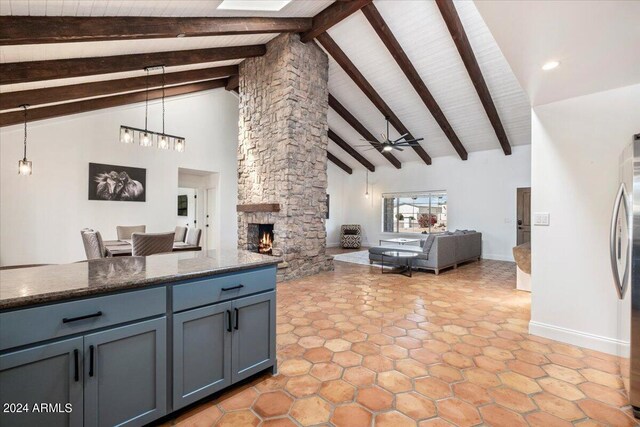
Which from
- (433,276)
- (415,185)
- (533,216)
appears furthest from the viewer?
(415,185)

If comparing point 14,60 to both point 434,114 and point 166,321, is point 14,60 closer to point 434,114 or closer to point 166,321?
point 166,321

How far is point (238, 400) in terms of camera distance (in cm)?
191

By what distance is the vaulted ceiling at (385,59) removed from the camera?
3453 millimetres

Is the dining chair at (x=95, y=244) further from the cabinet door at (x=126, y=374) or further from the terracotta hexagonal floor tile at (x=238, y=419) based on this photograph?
the terracotta hexagonal floor tile at (x=238, y=419)

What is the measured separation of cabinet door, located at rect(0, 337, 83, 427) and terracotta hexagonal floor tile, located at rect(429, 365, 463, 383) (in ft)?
7.27

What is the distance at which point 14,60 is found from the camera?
3.46 metres

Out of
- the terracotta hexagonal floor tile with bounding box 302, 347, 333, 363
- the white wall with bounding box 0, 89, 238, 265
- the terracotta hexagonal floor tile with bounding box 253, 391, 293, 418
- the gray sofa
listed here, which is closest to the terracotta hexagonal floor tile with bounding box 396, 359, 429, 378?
the terracotta hexagonal floor tile with bounding box 302, 347, 333, 363

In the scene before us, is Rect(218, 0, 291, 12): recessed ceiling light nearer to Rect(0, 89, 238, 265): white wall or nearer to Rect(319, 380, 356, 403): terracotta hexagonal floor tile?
Rect(0, 89, 238, 265): white wall

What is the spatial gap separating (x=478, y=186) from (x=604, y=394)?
24.0 ft

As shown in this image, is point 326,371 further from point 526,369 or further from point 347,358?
point 526,369

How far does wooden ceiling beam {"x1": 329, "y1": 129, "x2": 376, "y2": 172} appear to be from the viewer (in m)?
9.54

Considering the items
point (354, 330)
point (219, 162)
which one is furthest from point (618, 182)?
point (219, 162)

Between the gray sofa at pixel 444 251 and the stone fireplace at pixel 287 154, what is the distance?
1708mm

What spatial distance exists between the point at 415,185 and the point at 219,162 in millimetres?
6342
